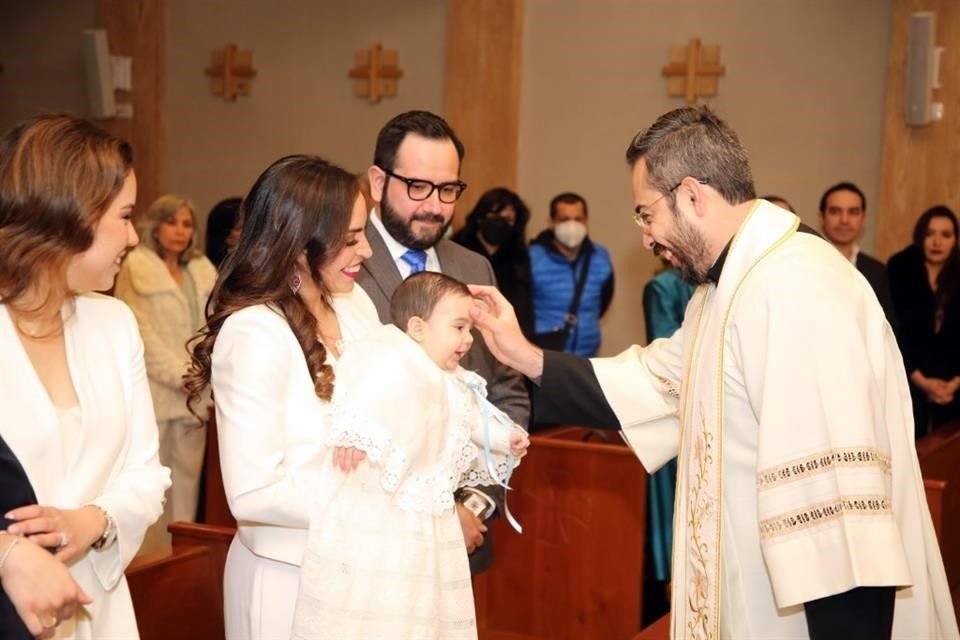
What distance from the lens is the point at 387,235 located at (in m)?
3.57

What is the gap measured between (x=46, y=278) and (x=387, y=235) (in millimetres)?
1260

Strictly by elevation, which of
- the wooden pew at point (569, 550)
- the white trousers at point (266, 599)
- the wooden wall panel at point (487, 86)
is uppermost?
the wooden wall panel at point (487, 86)

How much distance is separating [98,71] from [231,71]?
3.52ft

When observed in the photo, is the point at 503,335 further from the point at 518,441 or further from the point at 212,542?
the point at 212,542

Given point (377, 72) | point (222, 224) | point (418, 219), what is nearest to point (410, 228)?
point (418, 219)

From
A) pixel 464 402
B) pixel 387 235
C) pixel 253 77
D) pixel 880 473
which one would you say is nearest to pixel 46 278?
pixel 464 402

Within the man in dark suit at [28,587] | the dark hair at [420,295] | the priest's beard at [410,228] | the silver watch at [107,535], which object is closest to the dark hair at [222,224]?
the priest's beard at [410,228]

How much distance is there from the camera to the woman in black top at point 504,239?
22.9ft

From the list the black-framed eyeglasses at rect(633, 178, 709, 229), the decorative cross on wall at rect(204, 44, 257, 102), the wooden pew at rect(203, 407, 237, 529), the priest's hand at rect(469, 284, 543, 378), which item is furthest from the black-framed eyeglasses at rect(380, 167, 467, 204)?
the decorative cross on wall at rect(204, 44, 257, 102)

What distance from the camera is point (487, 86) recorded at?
938 cm

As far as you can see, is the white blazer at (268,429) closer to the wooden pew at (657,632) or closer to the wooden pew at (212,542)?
the wooden pew at (212,542)

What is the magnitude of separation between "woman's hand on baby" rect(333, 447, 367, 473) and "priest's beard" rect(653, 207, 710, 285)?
84 centimetres

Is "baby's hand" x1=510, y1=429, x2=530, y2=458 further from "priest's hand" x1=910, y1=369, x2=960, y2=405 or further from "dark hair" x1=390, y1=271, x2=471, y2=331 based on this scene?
"priest's hand" x1=910, y1=369, x2=960, y2=405

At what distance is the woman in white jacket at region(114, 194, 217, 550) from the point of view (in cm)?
683
